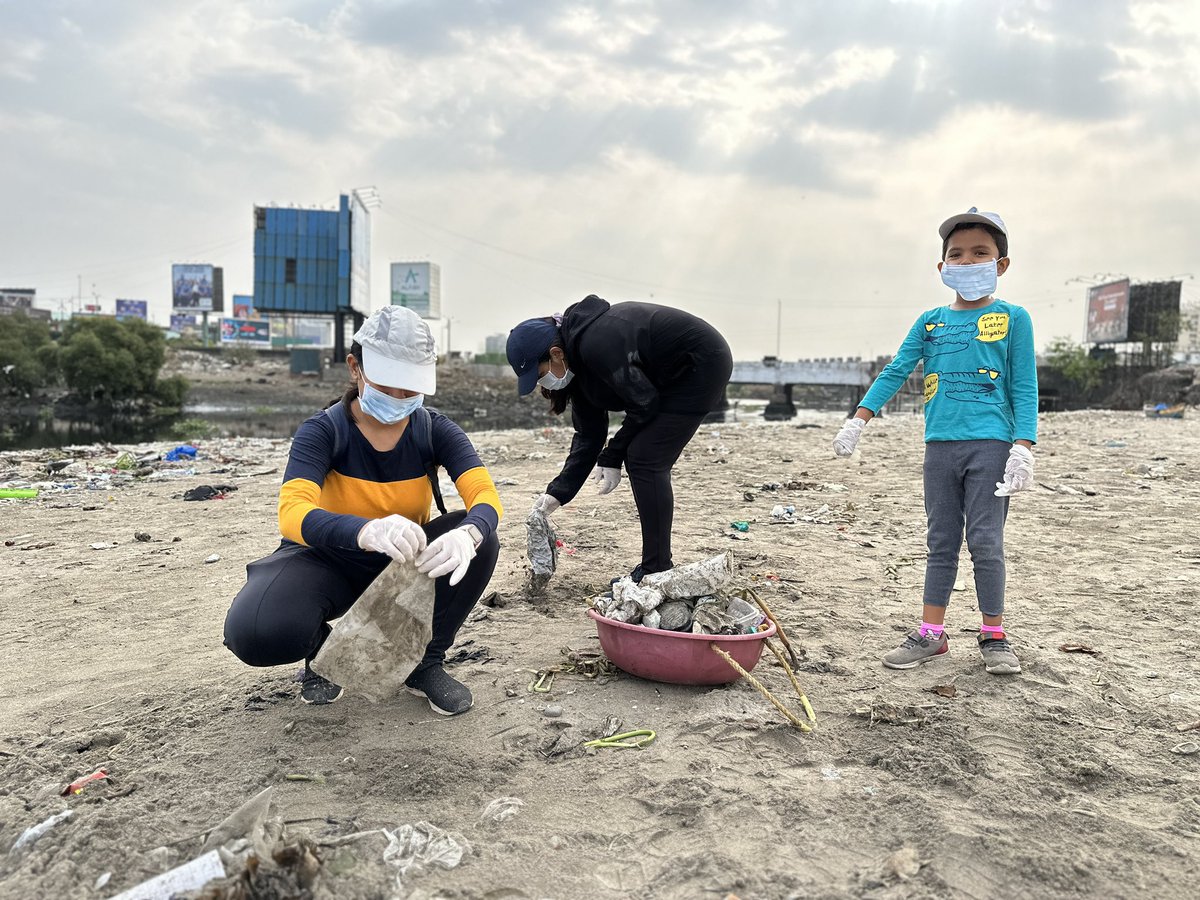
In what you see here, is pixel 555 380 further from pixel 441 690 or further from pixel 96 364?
pixel 96 364

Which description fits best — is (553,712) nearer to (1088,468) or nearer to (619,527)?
(619,527)

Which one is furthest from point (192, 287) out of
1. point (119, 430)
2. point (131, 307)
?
point (119, 430)

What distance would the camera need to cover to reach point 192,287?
6888 cm

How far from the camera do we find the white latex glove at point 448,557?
2406 mm

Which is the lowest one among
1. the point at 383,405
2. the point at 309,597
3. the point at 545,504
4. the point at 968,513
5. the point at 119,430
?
the point at 119,430

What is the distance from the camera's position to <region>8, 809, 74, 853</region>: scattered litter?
6.54 feet

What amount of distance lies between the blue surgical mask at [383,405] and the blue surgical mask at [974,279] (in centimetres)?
218

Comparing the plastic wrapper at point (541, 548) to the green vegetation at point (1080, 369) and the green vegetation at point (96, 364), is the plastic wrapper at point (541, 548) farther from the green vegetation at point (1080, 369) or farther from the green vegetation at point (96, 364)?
the green vegetation at point (1080, 369)

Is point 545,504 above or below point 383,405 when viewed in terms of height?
below

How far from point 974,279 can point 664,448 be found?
146 cm

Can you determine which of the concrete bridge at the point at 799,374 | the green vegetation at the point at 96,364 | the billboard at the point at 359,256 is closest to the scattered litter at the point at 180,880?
the green vegetation at the point at 96,364

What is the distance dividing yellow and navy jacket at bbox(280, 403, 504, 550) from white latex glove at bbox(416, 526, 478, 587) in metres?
0.13

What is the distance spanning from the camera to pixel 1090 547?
5164 millimetres

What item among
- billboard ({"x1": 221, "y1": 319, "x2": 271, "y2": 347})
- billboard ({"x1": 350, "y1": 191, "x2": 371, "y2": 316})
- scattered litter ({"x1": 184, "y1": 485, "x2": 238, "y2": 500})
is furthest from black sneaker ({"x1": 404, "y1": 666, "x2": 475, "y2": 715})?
billboard ({"x1": 221, "y1": 319, "x2": 271, "y2": 347})
